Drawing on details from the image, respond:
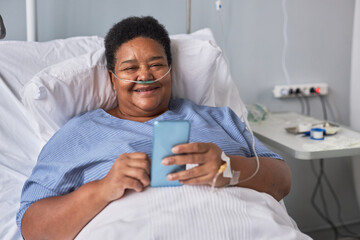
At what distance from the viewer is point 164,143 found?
1002 mm

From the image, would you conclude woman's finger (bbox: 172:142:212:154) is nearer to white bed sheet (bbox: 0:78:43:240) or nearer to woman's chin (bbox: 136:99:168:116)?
woman's chin (bbox: 136:99:168:116)

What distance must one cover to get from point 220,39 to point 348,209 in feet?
4.11

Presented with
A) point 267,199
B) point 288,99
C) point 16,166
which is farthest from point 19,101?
point 288,99

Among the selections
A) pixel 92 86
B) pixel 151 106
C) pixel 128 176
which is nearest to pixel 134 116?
pixel 151 106

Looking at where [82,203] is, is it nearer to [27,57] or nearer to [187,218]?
[187,218]

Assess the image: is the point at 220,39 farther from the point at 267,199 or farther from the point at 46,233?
the point at 46,233

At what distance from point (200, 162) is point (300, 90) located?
135 cm

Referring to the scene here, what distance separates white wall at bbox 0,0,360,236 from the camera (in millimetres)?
1883

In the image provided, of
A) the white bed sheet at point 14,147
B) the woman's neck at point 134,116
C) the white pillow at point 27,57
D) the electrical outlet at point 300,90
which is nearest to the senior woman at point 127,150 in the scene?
the woman's neck at point 134,116

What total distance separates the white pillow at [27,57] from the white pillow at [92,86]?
0.47ft

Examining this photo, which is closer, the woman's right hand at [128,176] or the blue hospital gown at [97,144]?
the woman's right hand at [128,176]

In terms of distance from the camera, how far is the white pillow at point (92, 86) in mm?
1420

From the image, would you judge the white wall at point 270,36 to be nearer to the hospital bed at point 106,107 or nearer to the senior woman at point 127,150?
the hospital bed at point 106,107

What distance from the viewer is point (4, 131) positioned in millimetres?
1522
